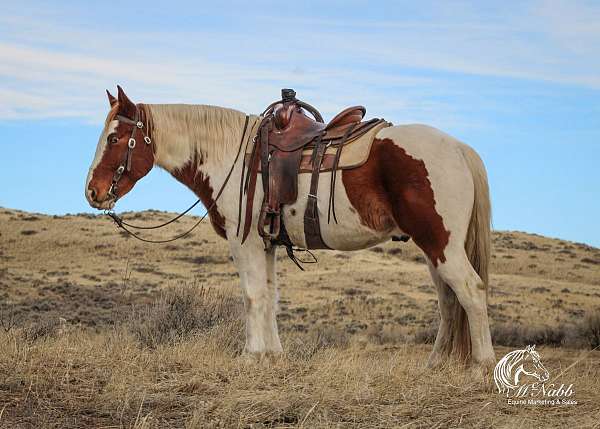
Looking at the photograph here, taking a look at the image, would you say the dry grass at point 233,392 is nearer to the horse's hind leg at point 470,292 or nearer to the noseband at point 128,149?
the horse's hind leg at point 470,292

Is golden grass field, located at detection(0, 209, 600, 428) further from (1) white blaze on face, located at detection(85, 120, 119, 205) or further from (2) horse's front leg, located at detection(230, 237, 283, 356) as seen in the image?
(1) white blaze on face, located at detection(85, 120, 119, 205)

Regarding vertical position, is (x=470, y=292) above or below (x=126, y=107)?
below

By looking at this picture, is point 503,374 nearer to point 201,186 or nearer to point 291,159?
point 291,159

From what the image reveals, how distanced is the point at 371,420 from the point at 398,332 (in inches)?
499

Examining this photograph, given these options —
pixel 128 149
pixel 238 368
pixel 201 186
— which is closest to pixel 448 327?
pixel 238 368

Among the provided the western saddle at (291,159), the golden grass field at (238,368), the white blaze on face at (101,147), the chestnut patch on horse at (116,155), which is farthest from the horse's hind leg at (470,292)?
the white blaze on face at (101,147)

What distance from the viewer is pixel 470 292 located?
26.9 ft

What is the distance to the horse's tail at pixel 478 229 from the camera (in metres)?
8.61

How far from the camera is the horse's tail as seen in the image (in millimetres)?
8609

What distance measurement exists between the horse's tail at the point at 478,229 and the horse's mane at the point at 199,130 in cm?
282

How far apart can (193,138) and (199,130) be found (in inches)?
4.9

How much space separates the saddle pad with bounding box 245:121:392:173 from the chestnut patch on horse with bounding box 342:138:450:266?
62 mm

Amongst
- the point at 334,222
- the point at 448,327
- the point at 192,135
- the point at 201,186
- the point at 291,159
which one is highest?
the point at 192,135

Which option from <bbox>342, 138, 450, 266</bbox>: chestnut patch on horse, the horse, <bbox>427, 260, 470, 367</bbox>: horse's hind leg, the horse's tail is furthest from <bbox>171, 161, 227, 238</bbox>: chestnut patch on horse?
the horse's tail
